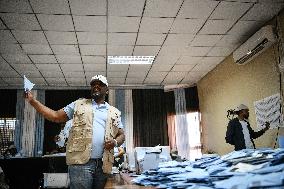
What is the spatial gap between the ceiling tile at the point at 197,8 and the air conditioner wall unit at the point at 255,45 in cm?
110

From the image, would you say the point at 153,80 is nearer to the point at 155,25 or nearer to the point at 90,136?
the point at 155,25

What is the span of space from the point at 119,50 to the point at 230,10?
96.6 inches

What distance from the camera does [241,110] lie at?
17.3 ft

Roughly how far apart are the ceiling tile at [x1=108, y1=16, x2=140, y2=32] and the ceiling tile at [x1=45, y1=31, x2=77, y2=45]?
780 mm

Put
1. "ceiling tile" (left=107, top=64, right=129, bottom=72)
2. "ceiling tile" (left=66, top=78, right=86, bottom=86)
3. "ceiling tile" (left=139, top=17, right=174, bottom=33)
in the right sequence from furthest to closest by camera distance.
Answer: "ceiling tile" (left=66, top=78, right=86, bottom=86), "ceiling tile" (left=107, top=64, right=129, bottom=72), "ceiling tile" (left=139, top=17, right=174, bottom=33)

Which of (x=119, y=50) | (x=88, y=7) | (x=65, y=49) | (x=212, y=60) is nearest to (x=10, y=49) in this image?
(x=65, y=49)

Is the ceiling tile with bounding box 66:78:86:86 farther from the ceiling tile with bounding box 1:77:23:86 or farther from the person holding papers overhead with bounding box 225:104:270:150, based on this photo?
the person holding papers overhead with bounding box 225:104:270:150

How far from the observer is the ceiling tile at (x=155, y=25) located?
15.5 ft

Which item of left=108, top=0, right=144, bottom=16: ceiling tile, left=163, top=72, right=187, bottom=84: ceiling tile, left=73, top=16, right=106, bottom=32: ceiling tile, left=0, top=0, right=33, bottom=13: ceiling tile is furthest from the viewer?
left=163, top=72, right=187, bottom=84: ceiling tile

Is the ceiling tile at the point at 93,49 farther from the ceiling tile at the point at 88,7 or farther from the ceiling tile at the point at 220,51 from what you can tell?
the ceiling tile at the point at 220,51

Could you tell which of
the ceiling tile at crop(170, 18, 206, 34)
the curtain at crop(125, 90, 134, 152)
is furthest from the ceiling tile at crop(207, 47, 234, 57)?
the curtain at crop(125, 90, 134, 152)

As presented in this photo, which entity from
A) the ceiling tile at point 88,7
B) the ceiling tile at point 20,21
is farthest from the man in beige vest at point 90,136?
the ceiling tile at point 20,21

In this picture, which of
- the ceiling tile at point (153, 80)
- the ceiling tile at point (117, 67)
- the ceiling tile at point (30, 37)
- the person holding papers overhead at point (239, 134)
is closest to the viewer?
the person holding papers overhead at point (239, 134)

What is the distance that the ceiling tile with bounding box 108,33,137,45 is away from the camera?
17.2 ft
